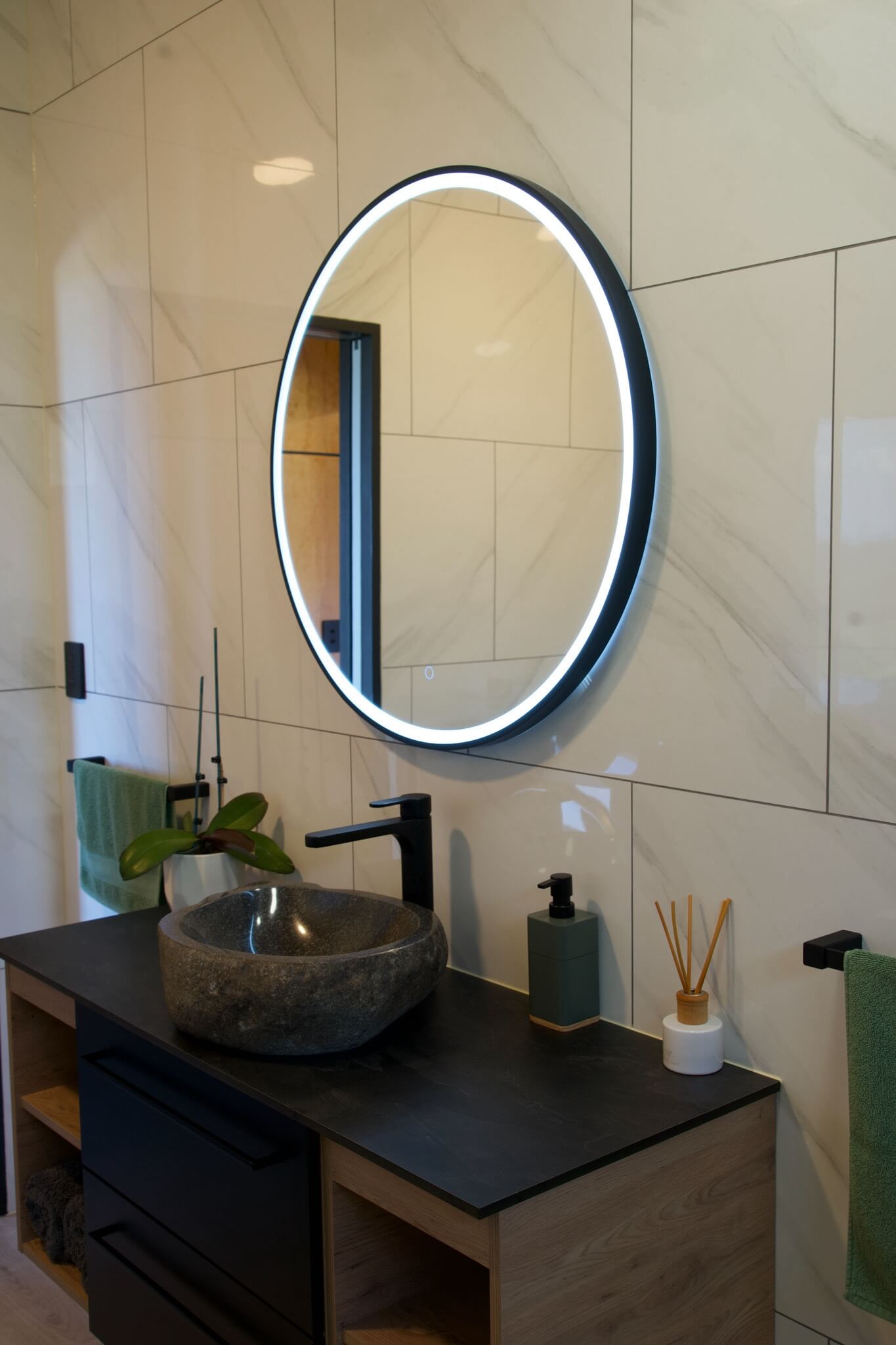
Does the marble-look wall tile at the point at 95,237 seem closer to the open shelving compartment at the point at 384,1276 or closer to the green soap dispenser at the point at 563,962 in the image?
the green soap dispenser at the point at 563,962

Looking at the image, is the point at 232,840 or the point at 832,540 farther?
the point at 232,840

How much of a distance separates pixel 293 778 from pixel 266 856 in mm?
158

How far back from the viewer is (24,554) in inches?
106

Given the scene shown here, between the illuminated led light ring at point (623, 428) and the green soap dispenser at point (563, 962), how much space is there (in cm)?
25

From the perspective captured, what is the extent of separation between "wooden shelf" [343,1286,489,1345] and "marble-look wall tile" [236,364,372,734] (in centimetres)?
89

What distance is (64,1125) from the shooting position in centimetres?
203

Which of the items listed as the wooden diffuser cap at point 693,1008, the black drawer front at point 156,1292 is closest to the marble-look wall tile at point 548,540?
the wooden diffuser cap at point 693,1008

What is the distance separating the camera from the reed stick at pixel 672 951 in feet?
4.57

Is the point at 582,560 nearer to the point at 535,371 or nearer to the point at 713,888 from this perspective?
the point at 535,371

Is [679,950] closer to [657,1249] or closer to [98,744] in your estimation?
[657,1249]

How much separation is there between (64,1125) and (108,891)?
517 mm

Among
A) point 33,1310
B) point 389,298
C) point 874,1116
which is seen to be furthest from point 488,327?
point 33,1310

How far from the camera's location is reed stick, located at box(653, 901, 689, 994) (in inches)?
54.8

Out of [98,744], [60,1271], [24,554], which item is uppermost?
[24,554]
